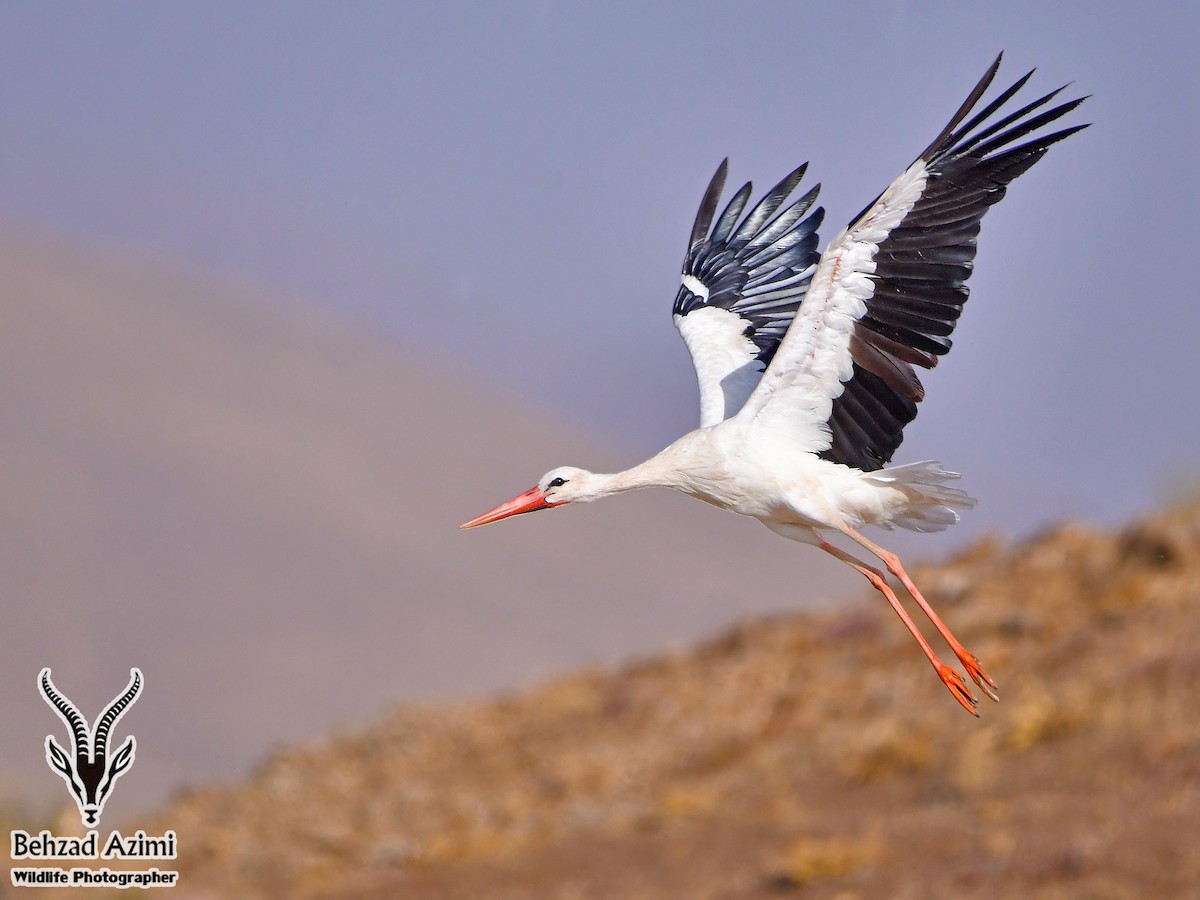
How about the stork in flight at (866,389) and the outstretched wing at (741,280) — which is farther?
the outstretched wing at (741,280)

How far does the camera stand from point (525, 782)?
73.3 ft

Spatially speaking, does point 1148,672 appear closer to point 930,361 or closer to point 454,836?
point 454,836

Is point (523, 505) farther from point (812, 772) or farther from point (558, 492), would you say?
point (812, 772)

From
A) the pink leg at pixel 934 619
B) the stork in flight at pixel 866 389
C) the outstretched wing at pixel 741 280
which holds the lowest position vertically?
the pink leg at pixel 934 619

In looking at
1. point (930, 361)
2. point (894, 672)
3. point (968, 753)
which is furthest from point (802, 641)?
point (930, 361)

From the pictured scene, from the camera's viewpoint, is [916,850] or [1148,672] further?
[1148,672]

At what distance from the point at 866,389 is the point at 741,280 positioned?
2503 millimetres

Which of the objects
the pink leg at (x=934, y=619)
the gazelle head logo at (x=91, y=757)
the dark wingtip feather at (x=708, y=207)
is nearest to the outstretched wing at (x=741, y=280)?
the dark wingtip feather at (x=708, y=207)

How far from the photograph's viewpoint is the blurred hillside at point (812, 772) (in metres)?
15.4

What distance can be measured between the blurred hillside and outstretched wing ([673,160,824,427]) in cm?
718

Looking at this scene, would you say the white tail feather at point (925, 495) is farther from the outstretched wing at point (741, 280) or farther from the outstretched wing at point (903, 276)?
the outstretched wing at point (741, 280)

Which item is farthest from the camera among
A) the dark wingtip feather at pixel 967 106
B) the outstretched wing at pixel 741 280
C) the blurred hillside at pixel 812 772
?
the blurred hillside at pixel 812 772

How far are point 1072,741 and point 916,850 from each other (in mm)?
3100

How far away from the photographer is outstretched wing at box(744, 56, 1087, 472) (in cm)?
661
